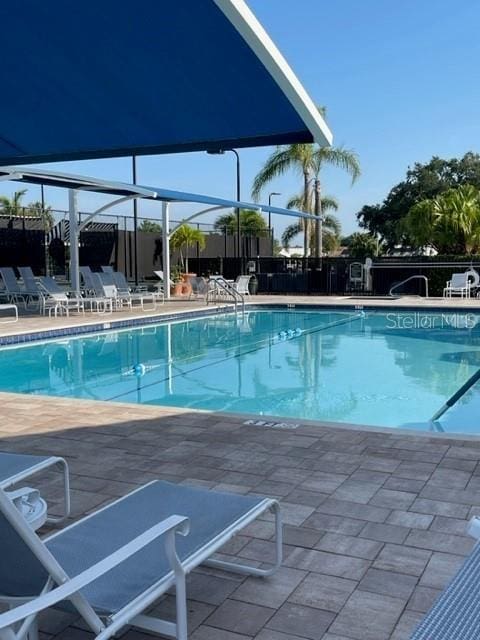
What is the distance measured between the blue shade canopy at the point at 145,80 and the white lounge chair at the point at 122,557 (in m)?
1.88

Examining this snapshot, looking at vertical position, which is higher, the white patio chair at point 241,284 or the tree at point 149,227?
the tree at point 149,227

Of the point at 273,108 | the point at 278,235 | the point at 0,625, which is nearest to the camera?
the point at 0,625

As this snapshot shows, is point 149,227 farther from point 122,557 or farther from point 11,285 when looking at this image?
point 122,557

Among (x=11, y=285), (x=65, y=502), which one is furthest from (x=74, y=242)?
(x=65, y=502)

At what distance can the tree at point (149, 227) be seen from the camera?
23.0 metres

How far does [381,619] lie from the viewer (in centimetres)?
239

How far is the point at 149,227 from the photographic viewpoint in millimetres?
24062

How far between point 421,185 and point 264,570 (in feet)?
128

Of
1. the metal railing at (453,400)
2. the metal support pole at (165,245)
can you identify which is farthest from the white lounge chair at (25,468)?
the metal support pole at (165,245)

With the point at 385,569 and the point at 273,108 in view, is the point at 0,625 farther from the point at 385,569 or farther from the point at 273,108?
the point at 273,108

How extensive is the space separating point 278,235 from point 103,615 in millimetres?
37027

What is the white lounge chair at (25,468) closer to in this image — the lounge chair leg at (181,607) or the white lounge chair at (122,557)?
the white lounge chair at (122,557)

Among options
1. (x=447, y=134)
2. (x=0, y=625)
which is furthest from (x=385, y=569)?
(x=447, y=134)

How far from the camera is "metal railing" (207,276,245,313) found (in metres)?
17.1
